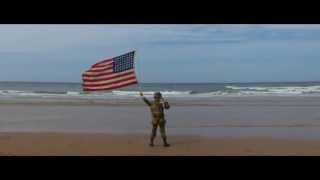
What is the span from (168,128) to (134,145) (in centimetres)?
103

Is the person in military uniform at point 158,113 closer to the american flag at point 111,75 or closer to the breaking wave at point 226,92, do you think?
the american flag at point 111,75

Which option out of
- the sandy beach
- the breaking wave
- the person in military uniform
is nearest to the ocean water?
the breaking wave

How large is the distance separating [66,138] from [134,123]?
110 cm

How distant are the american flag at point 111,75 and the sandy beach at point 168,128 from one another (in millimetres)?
659

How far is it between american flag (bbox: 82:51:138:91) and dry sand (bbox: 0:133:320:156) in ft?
2.16

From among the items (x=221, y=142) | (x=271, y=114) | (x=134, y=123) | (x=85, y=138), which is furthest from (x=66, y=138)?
(x=271, y=114)

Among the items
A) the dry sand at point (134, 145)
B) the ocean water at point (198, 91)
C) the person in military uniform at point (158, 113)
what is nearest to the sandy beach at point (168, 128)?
the dry sand at point (134, 145)

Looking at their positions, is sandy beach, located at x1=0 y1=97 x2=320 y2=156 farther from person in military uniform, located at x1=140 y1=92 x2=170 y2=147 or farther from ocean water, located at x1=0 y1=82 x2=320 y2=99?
ocean water, located at x1=0 y1=82 x2=320 y2=99

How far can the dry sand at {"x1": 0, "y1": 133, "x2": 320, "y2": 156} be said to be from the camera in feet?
18.3

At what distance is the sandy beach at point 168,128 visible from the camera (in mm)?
5828

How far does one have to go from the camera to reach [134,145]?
19.3 feet

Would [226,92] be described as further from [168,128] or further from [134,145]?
[134,145]
